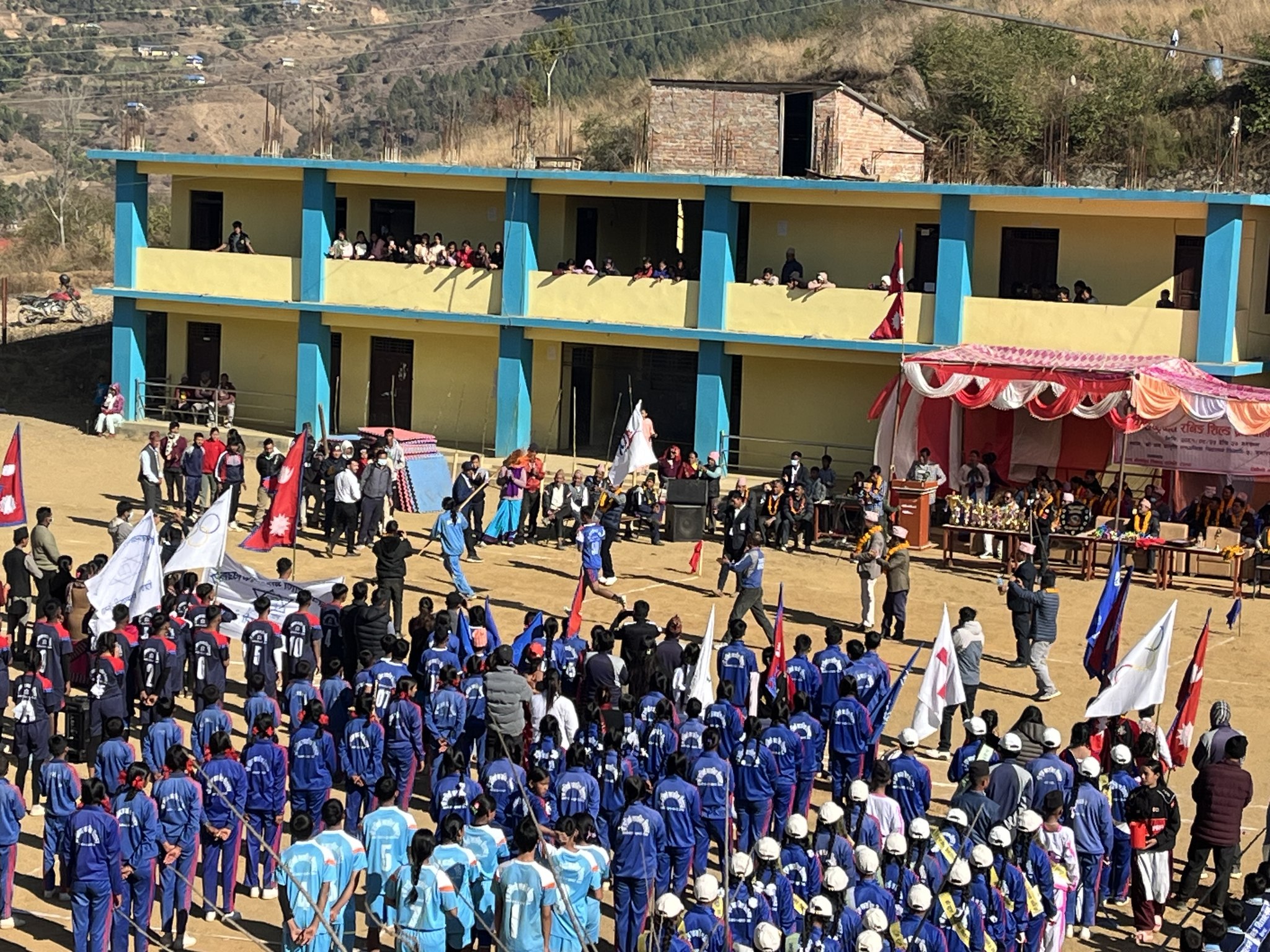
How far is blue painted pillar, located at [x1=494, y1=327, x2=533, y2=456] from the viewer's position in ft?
114

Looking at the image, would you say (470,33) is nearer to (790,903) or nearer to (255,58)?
(255,58)

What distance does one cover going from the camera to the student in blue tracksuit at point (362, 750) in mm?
14797

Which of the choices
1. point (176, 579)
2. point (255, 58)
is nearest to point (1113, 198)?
point (176, 579)

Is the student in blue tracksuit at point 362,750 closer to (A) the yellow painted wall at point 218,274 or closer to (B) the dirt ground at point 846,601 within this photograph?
(B) the dirt ground at point 846,601

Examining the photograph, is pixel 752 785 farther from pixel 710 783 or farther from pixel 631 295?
pixel 631 295

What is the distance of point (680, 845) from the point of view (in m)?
13.7

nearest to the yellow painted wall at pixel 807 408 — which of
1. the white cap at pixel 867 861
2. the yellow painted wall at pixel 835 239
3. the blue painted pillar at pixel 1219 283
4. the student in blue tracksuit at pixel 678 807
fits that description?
the yellow painted wall at pixel 835 239

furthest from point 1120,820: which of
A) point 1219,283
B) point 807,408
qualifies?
point 807,408

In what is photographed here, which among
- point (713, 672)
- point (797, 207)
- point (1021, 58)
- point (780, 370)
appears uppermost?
point (1021, 58)

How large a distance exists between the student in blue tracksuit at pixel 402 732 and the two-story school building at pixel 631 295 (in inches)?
685

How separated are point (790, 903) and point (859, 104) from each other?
25559mm

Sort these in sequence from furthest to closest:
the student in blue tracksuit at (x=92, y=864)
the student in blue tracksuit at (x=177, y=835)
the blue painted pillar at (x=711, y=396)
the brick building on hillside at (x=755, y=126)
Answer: the brick building on hillside at (x=755, y=126), the blue painted pillar at (x=711, y=396), the student in blue tracksuit at (x=177, y=835), the student in blue tracksuit at (x=92, y=864)

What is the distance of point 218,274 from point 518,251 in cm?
607

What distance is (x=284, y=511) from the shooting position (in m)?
23.3
